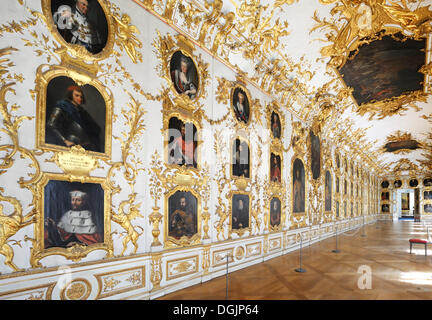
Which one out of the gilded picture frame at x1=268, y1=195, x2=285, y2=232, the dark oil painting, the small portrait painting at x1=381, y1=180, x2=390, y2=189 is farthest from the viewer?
the small portrait painting at x1=381, y1=180, x2=390, y2=189

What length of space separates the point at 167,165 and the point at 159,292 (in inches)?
98.3

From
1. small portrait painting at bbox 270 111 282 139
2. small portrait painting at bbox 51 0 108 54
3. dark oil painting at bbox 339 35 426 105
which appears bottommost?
small portrait painting at bbox 270 111 282 139

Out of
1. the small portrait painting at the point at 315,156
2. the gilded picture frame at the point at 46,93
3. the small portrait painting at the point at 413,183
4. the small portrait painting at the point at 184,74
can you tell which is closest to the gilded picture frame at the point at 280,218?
the small portrait painting at the point at 315,156

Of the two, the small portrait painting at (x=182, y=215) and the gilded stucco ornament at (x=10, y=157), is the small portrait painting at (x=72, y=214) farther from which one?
the small portrait painting at (x=182, y=215)

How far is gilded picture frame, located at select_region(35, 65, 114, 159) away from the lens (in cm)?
366

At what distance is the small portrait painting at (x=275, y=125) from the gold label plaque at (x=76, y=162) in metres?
6.99

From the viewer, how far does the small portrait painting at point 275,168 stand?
9.59m

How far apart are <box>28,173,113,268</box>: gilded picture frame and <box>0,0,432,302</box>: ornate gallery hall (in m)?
0.02

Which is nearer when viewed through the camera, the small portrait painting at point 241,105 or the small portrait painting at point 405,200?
the small portrait painting at point 241,105

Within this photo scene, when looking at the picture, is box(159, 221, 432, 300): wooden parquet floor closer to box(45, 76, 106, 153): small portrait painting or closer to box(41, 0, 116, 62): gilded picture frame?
box(45, 76, 106, 153): small portrait painting

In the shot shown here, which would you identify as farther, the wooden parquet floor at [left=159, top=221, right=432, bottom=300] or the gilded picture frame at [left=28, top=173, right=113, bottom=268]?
the wooden parquet floor at [left=159, top=221, right=432, bottom=300]

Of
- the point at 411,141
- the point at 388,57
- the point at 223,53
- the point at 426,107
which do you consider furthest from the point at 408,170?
the point at 223,53

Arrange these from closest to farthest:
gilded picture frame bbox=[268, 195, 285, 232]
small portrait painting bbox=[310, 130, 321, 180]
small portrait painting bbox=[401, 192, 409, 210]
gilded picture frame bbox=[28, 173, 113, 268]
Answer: gilded picture frame bbox=[28, 173, 113, 268], gilded picture frame bbox=[268, 195, 285, 232], small portrait painting bbox=[310, 130, 321, 180], small portrait painting bbox=[401, 192, 409, 210]

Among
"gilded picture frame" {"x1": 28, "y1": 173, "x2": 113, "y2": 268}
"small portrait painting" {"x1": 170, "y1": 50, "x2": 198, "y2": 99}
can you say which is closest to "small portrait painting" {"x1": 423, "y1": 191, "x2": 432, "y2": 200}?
"small portrait painting" {"x1": 170, "y1": 50, "x2": 198, "y2": 99}
